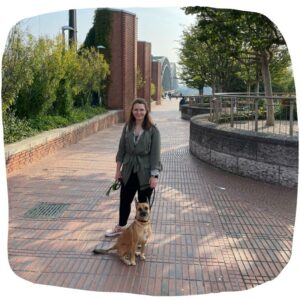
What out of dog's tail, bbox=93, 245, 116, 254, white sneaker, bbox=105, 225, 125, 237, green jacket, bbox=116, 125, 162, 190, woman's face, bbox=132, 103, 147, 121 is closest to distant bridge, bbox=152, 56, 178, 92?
woman's face, bbox=132, 103, 147, 121

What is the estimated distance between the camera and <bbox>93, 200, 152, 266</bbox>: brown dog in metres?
4.06

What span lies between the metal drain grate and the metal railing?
3541 mm

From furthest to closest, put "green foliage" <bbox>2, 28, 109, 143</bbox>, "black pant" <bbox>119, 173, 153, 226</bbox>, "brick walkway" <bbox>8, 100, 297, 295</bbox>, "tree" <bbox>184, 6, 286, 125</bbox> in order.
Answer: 1. "tree" <bbox>184, 6, 286, 125</bbox>
2. "green foliage" <bbox>2, 28, 109, 143</bbox>
3. "black pant" <bbox>119, 173, 153, 226</bbox>
4. "brick walkway" <bbox>8, 100, 297, 295</bbox>

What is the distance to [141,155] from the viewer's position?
14.1 feet

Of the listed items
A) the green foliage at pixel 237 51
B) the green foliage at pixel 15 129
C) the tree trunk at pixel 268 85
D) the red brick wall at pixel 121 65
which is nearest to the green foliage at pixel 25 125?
the green foliage at pixel 15 129

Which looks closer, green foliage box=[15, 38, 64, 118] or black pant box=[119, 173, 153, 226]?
black pant box=[119, 173, 153, 226]

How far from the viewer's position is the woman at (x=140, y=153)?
4223 mm

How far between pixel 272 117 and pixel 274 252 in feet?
12.6

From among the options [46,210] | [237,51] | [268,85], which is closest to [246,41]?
[237,51]

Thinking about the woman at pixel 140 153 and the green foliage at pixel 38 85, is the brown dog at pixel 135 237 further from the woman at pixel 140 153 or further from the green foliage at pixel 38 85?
the green foliage at pixel 38 85

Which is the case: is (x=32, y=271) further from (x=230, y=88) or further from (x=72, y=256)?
(x=230, y=88)

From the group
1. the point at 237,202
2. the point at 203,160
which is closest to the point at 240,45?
the point at 203,160

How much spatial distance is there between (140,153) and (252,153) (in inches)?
151

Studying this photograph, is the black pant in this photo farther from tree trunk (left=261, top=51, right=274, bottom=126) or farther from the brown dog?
tree trunk (left=261, top=51, right=274, bottom=126)
